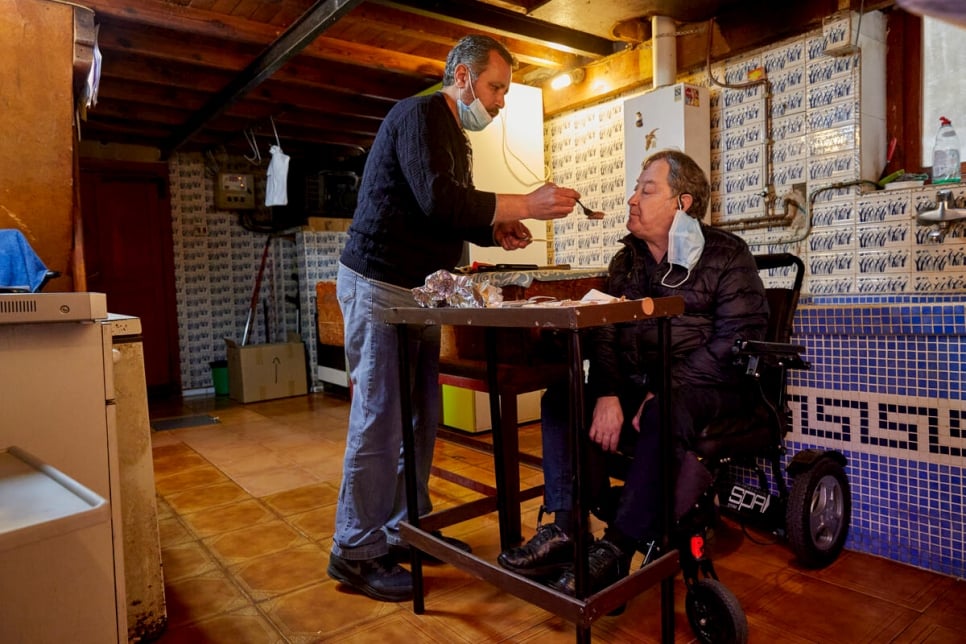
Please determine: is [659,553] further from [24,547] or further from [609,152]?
[609,152]

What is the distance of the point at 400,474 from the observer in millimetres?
1904

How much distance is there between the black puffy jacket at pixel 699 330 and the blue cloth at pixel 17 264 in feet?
4.90

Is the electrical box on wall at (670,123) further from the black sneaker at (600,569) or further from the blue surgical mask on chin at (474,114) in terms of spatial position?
the black sneaker at (600,569)

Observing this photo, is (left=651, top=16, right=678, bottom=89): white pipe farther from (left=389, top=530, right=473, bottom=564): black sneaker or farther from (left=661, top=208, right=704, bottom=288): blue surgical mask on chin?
(left=389, top=530, right=473, bottom=564): black sneaker

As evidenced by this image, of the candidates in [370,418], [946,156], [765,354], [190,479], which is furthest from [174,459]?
[946,156]

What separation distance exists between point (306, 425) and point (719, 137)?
3019 millimetres

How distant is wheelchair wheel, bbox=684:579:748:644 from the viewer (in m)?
1.36

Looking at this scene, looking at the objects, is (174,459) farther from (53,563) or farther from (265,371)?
(53,563)

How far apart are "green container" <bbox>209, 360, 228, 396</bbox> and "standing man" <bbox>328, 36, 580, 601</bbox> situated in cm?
430

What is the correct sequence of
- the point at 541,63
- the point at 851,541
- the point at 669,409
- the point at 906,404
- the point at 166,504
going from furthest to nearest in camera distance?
1. the point at 541,63
2. the point at 166,504
3. the point at 851,541
4. the point at 906,404
5. the point at 669,409

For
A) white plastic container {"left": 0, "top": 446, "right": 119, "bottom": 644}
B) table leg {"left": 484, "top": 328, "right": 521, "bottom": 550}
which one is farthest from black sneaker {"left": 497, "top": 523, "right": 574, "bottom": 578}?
white plastic container {"left": 0, "top": 446, "right": 119, "bottom": 644}

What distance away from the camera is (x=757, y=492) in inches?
70.6

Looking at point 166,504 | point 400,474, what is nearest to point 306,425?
point 166,504

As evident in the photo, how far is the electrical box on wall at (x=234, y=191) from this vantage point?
5867 millimetres
